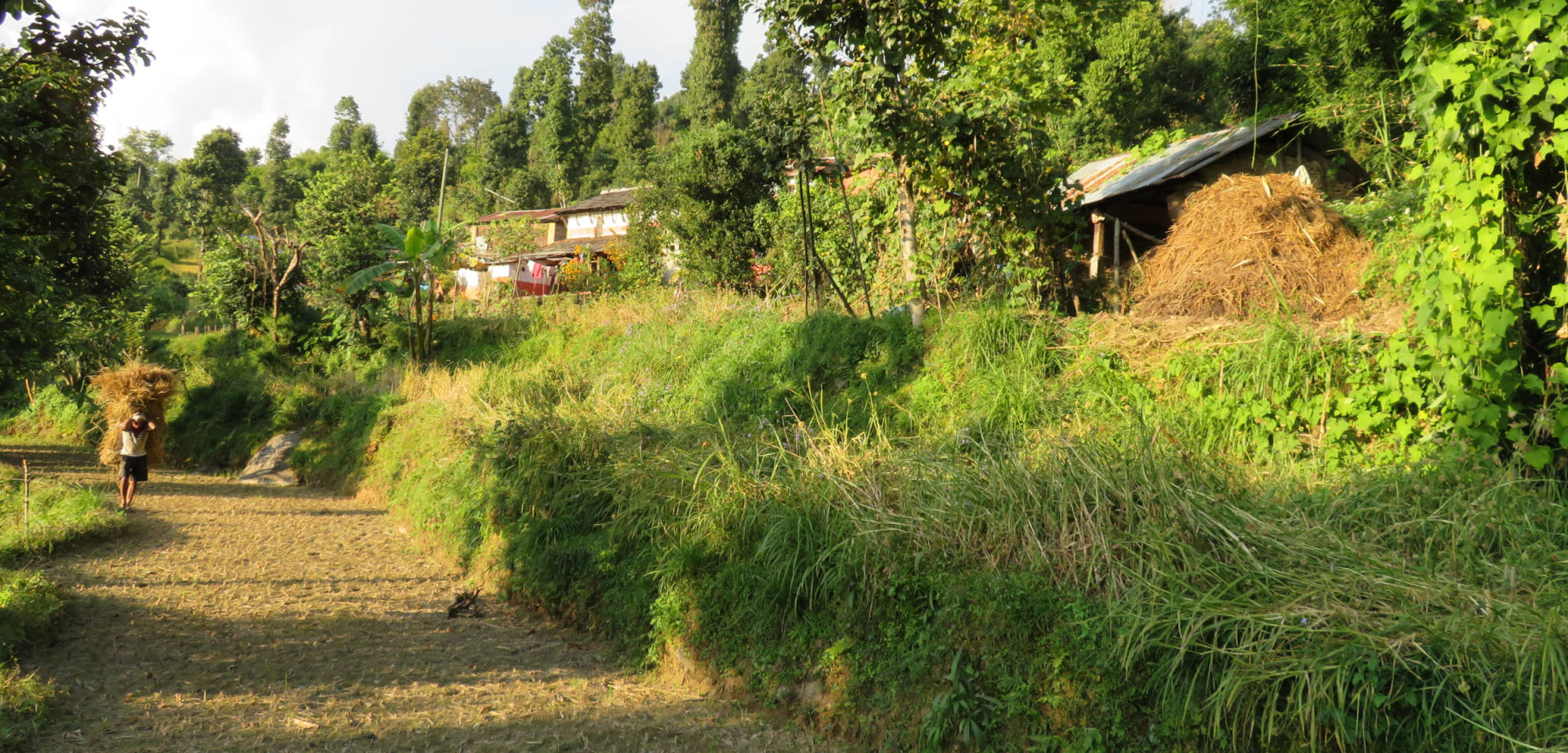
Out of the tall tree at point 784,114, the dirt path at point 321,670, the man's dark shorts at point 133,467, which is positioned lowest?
the dirt path at point 321,670

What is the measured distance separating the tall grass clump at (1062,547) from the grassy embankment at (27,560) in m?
3.60

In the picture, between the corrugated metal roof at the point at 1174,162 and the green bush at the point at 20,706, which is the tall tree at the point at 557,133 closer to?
the corrugated metal roof at the point at 1174,162

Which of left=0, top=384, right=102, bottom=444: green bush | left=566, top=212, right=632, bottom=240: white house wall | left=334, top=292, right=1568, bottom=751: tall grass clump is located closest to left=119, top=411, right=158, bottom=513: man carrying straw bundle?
left=334, top=292, right=1568, bottom=751: tall grass clump

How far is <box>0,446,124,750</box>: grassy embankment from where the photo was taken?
213 inches

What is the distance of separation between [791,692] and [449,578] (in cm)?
536

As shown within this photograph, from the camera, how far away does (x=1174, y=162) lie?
1281 centimetres

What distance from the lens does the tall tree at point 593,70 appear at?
48.2m

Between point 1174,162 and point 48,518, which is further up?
point 1174,162

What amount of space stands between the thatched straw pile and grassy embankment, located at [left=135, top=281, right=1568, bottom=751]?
23.4 feet

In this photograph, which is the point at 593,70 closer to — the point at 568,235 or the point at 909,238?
the point at 568,235

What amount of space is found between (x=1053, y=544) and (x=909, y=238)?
575cm

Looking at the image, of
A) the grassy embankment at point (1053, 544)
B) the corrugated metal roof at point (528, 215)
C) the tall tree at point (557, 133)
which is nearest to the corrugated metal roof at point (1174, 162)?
the grassy embankment at point (1053, 544)

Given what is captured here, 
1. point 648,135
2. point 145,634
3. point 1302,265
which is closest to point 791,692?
point 145,634

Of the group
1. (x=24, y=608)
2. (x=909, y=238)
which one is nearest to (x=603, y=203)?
(x=909, y=238)
